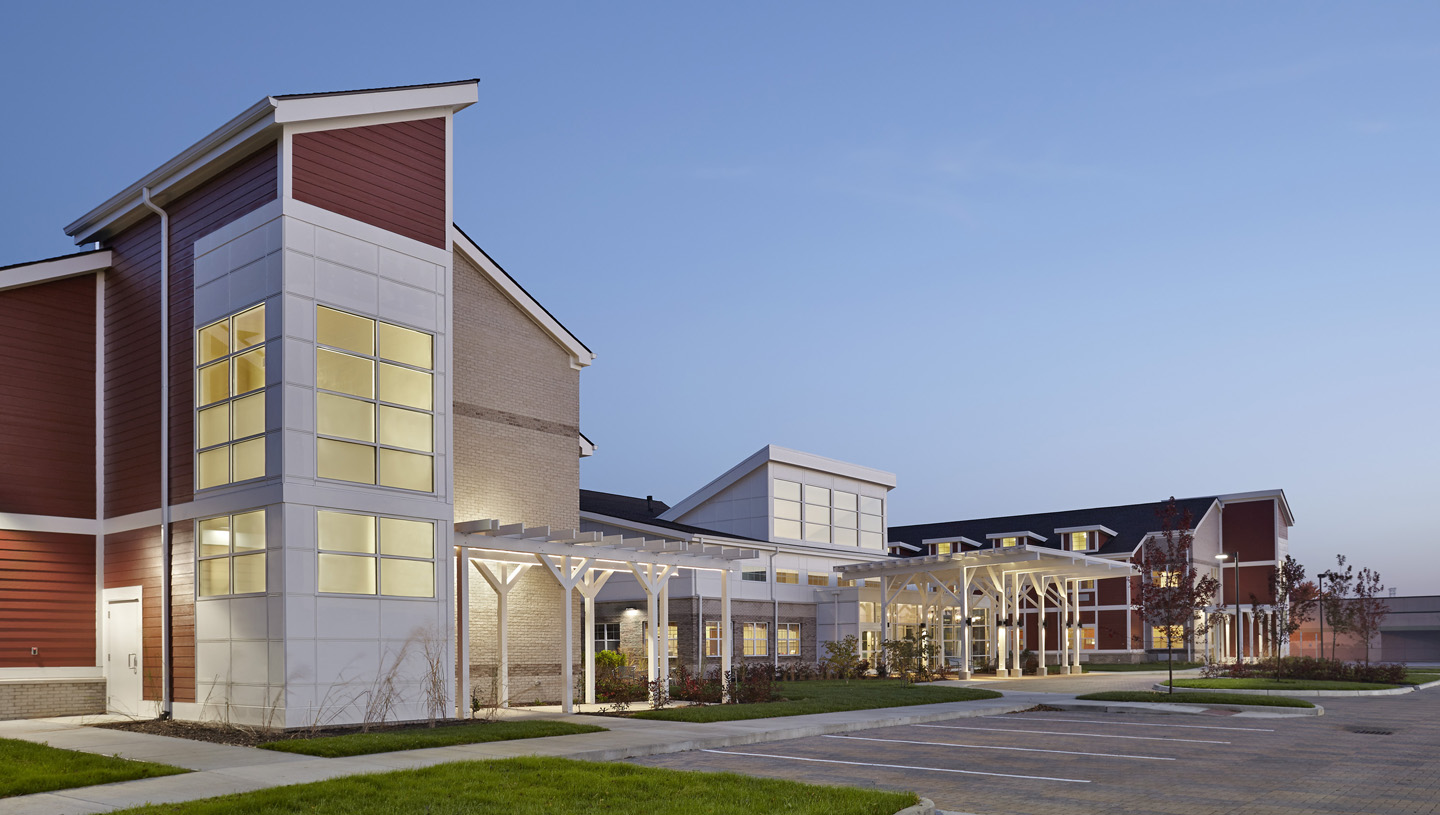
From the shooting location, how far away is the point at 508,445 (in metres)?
24.9

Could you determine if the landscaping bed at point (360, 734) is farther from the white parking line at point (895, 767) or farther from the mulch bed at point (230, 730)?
the white parking line at point (895, 767)

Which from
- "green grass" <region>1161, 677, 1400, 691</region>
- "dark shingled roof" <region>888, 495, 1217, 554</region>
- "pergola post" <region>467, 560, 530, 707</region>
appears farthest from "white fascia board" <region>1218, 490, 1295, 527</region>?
"pergola post" <region>467, 560, 530, 707</region>

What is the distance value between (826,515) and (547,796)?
34705mm

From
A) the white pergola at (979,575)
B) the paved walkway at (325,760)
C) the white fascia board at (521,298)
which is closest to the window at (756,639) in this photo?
the white pergola at (979,575)

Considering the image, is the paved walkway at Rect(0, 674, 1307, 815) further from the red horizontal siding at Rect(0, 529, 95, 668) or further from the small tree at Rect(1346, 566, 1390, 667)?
the small tree at Rect(1346, 566, 1390, 667)

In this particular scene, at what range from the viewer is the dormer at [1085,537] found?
62.5 meters

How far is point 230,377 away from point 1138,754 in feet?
51.9

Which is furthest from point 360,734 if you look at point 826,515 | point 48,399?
point 826,515

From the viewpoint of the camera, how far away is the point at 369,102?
19875mm

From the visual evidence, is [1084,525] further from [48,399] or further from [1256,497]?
[48,399]

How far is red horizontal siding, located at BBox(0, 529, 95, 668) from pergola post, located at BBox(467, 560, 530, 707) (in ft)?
23.5

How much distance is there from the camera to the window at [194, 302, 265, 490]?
62.1ft

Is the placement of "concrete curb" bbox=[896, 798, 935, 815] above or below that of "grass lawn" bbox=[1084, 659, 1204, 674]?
above

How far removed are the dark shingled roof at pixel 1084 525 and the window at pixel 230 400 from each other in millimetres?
50695
